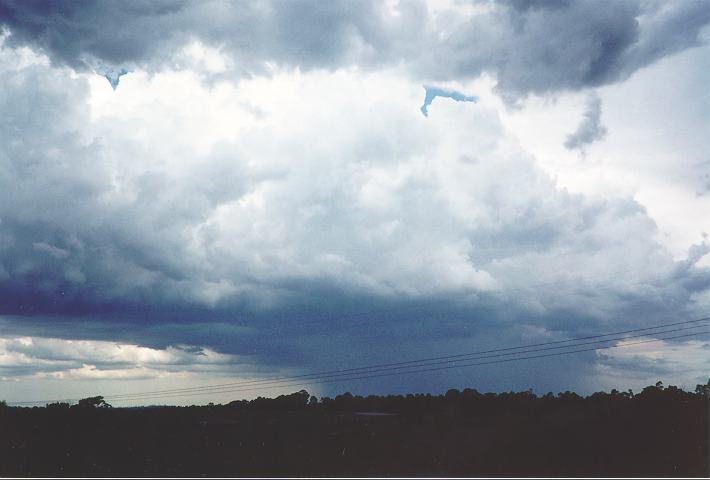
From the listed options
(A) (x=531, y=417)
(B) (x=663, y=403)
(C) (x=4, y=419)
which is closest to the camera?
(A) (x=531, y=417)

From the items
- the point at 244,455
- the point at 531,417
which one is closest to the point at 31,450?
the point at 244,455

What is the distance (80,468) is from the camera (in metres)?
109

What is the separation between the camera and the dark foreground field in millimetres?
90875

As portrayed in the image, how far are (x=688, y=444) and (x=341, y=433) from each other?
193ft

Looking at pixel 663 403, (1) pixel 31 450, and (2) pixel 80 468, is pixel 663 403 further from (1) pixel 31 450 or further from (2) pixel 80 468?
(1) pixel 31 450

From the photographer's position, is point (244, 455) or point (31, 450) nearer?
point (244, 455)

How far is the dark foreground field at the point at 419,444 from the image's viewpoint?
9088cm

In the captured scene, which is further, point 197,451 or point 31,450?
point 31,450

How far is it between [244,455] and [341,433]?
18473 mm

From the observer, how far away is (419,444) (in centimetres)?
10931

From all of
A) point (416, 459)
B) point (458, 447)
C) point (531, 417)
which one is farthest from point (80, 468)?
point (531, 417)

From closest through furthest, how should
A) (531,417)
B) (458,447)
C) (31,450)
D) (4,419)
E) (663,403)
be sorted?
(458,447)
(531,417)
(663,403)
(31,450)
(4,419)

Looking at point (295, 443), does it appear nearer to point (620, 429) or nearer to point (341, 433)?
point (341, 433)

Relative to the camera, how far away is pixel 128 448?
132875 millimetres
